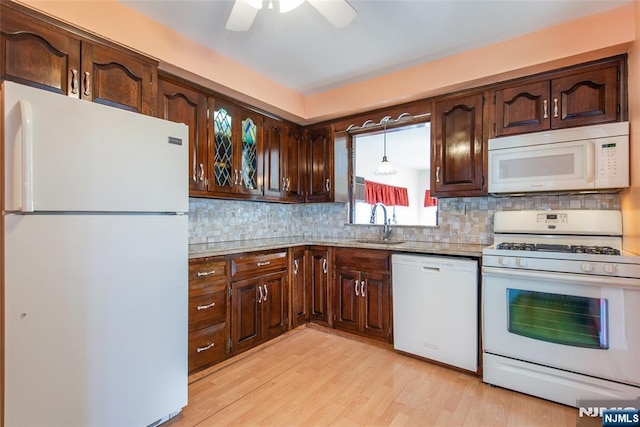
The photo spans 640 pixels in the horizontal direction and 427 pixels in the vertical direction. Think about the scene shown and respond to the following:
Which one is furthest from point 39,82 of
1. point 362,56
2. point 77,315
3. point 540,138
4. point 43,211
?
point 540,138

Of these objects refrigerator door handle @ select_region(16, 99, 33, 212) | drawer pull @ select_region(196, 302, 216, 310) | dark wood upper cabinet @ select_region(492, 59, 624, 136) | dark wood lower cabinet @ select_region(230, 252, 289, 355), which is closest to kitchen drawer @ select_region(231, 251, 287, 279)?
dark wood lower cabinet @ select_region(230, 252, 289, 355)

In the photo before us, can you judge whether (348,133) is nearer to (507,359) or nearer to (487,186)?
(487,186)

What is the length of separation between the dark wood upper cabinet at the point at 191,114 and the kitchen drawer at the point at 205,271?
2.01 ft

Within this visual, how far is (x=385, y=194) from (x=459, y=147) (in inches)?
76.2

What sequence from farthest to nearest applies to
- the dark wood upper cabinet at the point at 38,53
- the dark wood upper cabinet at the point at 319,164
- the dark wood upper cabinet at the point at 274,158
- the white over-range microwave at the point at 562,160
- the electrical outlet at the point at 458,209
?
the dark wood upper cabinet at the point at 319,164 → the dark wood upper cabinet at the point at 274,158 → the electrical outlet at the point at 458,209 → the white over-range microwave at the point at 562,160 → the dark wood upper cabinet at the point at 38,53

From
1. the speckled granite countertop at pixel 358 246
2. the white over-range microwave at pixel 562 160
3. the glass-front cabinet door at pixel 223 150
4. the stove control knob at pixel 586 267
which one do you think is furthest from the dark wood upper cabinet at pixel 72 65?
the stove control knob at pixel 586 267

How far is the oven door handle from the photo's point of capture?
171 cm

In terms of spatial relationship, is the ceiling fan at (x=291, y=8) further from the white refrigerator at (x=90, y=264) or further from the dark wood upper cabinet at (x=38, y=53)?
the dark wood upper cabinet at (x=38, y=53)

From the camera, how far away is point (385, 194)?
4457mm

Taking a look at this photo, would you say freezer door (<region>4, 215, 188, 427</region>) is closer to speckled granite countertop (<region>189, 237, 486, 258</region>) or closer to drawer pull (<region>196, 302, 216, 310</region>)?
drawer pull (<region>196, 302, 216, 310</region>)

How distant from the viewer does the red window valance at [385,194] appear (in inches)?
161

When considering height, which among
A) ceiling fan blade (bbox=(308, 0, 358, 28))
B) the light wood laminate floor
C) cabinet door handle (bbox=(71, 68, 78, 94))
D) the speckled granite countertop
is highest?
ceiling fan blade (bbox=(308, 0, 358, 28))

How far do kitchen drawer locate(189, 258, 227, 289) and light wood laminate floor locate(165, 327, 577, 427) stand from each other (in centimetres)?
68

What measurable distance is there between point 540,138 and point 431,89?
0.89 metres
